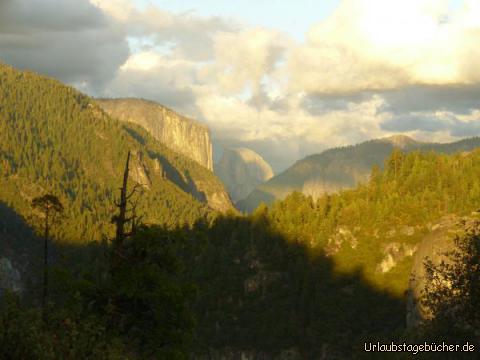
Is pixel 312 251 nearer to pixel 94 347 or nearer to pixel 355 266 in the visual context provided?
pixel 355 266

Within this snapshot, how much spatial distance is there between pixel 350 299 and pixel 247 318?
29.8m

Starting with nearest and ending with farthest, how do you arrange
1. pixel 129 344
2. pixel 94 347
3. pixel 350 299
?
1. pixel 94 347
2. pixel 129 344
3. pixel 350 299

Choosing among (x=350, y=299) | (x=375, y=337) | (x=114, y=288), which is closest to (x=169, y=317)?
(x=114, y=288)

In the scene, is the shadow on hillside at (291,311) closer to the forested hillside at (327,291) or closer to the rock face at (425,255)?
the forested hillside at (327,291)

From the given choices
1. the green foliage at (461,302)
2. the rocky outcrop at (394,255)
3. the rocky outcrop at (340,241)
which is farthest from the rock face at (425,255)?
the green foliage at (461,302)

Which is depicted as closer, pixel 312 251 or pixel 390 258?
pixel 390 258

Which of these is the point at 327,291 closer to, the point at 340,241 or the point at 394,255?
the point at 394,255

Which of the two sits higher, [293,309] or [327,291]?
[327,291]

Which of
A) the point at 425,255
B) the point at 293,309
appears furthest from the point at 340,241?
the point at 425,255

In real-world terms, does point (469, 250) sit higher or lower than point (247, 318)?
higher

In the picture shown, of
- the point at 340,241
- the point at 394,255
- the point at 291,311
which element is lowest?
the point at 291,311

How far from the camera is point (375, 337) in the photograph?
147 meters

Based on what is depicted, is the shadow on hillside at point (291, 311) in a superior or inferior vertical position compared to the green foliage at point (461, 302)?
inferior

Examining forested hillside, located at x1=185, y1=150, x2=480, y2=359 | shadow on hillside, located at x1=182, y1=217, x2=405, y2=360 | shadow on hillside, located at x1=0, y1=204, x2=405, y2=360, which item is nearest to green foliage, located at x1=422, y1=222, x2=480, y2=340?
shadow on hillside, located at x1=182, y1=217, x2=405, y2=360
